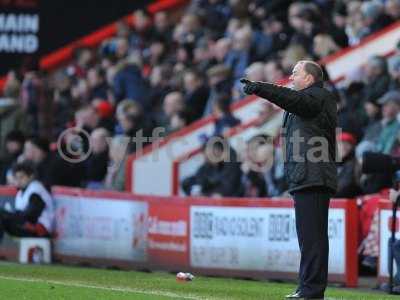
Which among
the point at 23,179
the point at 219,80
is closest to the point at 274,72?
the point at 219,80

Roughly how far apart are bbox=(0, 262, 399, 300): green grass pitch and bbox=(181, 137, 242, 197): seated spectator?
9.27 feet

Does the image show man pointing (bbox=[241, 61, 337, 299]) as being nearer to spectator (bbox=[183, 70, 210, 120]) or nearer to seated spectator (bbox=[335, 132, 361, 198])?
seated spectator (bbox=[335, 132, 361, 198])

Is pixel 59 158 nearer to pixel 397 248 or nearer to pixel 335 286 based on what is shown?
pixel 335 286

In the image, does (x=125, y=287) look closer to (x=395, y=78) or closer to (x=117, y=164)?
(x=395, y=78)

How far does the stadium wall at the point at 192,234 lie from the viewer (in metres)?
15.1

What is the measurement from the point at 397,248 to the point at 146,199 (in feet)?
14.7

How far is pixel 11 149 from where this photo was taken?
868 inches

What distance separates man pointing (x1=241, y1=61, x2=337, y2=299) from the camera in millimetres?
11203

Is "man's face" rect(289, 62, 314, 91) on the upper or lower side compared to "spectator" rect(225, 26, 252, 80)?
lower

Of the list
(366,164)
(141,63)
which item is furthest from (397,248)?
(141,63)

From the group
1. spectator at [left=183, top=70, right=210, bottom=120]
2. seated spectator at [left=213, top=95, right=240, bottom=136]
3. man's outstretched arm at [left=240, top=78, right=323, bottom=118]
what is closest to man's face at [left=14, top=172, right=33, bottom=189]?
seated spectator at [left=213, top=95, right=240, bottom=136]

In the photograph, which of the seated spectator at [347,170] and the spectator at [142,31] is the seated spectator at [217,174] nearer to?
the seated spectator at [347,170]

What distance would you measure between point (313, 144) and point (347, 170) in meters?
4.92

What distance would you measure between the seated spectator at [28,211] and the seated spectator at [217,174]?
2.16 meters
